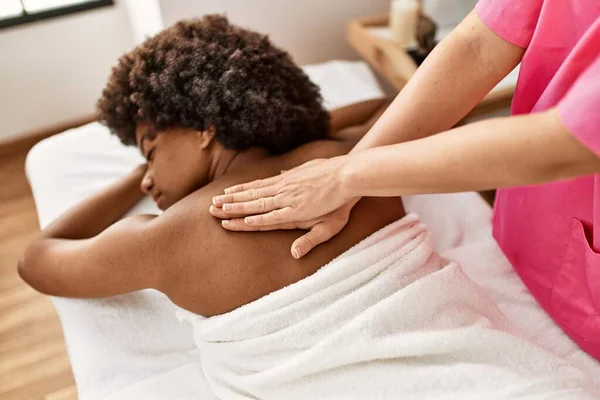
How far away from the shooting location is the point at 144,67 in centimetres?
107

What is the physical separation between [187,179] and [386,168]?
44 centimetres

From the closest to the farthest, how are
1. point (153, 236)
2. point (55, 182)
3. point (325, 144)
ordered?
1. point (153, 236)
2. point (325, 144)
3. point (55, 182)

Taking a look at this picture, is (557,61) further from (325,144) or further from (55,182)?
(55,182)

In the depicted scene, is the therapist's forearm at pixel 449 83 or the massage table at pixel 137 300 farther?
the massage table at pixel 137 300

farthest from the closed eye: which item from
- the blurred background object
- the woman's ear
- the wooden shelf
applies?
the wooden shelf

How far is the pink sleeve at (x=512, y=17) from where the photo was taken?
0.91 m

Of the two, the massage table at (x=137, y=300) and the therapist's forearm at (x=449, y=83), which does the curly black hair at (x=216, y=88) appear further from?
the massage table at (x=137, y=300)

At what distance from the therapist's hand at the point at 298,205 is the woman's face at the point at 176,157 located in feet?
0.48

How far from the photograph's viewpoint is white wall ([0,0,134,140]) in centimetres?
193

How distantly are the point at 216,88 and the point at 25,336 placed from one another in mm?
875

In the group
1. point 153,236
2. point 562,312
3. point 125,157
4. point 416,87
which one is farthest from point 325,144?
point 125,157

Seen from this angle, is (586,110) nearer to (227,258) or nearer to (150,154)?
(227,258)

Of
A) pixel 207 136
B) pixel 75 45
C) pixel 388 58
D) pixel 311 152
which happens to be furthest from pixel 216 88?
pixel 75 45

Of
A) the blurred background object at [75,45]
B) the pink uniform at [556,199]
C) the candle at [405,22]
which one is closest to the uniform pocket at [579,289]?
the pink uniform at [556,199]
